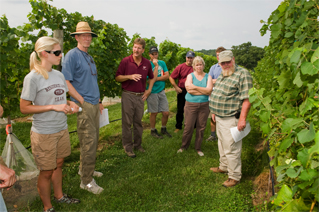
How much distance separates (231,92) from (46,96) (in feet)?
7.65

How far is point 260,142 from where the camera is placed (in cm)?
538

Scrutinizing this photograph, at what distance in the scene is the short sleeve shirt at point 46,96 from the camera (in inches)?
91.8

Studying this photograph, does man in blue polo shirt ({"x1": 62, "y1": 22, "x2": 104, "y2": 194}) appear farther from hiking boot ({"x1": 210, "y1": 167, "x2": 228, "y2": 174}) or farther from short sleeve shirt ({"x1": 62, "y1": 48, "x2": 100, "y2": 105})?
hiking boot ({"x1": 210, "y1": 167, "x2": 228, "y2": 174})

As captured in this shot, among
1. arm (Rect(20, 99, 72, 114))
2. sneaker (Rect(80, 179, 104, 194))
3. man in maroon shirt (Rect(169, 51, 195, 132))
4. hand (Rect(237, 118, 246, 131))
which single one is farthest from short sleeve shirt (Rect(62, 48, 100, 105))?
man in maroon shirt (Rect(169, 51, 195, 132))

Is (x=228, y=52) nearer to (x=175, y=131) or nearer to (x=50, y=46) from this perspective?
(x=50, y=46)

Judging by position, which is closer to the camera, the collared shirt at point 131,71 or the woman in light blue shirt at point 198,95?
the woman in light blue shirt at point 198,95

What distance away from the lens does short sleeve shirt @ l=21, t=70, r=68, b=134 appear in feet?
7.65

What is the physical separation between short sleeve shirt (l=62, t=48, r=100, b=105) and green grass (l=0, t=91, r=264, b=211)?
1308 mm

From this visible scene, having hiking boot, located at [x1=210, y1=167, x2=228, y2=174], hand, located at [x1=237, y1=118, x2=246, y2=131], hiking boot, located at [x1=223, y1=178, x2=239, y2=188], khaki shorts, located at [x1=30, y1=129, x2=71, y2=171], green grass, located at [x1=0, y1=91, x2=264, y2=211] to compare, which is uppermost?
hand, located at [x1=237, y1=118, x2=246, y2=131]

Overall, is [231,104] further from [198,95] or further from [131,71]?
[131,71]

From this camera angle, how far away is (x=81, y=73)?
3.04 m

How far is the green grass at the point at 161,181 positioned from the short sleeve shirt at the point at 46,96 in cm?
106

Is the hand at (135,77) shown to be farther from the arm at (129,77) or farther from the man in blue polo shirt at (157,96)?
the man in blue polo shirt at (157,96)

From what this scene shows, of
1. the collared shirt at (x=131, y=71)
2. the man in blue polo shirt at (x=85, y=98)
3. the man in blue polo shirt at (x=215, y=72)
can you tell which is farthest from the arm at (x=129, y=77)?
the man in blue polo shirt at (x=215, y=72)
